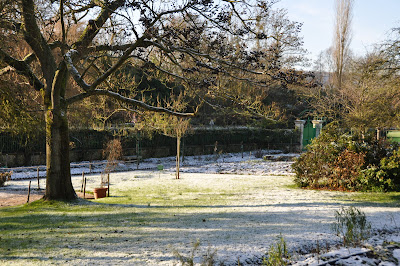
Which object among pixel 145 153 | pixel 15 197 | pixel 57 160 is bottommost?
pixel 15 197

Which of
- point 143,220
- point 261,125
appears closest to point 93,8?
point 143,220

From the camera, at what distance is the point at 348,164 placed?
11.6m

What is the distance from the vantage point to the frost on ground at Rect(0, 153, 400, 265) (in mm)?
4938

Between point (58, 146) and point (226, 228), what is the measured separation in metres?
Answer: 5.23

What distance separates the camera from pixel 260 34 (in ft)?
24.3

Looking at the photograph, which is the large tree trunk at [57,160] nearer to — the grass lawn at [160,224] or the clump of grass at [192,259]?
the grass lawn at [160,224]

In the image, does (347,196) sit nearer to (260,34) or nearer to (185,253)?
(260,34)

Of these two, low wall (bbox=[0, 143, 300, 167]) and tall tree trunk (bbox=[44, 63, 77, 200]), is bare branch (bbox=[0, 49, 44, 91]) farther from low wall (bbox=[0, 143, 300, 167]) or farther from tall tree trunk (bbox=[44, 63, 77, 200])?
low wall (bbox=[0, 143, 300, 167])

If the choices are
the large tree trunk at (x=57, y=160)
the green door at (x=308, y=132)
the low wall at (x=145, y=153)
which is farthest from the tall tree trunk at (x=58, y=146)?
the green door at (x=308, y=132)

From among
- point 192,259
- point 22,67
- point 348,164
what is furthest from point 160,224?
point 348,164

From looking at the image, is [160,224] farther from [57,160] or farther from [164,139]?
[164,139]

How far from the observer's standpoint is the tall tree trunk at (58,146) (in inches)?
369

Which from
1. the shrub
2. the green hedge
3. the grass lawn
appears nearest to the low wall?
the green hedge

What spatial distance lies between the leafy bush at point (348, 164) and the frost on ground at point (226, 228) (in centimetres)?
85
